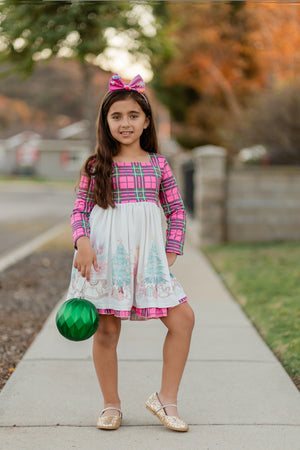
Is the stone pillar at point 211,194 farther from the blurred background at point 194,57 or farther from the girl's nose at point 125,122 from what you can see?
the girl's nose at point 125,122

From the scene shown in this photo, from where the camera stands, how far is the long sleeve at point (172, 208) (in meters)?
3.03

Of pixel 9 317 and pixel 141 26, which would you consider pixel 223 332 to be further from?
pixel 141 26

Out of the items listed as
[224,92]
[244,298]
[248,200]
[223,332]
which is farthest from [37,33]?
[224,92]

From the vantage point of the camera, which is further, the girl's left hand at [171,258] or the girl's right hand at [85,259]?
the girl's left hand at [171,258]

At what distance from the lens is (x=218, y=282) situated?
22.6ft

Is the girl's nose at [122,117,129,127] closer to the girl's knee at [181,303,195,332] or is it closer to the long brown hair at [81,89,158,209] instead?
the long brown hair at [81,89,158,209]

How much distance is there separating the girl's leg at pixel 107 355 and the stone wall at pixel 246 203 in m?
6.78

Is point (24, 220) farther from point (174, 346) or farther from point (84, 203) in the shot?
point (174, 346)

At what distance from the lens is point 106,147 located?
2.99m

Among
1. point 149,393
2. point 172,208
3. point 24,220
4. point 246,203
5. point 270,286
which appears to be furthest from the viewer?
point 24,220

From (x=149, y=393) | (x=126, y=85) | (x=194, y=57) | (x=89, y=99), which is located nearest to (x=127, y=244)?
(x=126, y=85)

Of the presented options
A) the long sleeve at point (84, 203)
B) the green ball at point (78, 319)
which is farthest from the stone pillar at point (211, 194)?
the green ball at point (78, 319)

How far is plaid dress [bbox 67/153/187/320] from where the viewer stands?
2814mm

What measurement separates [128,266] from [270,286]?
12.2ft
